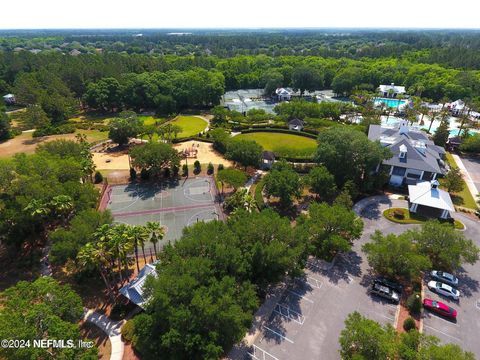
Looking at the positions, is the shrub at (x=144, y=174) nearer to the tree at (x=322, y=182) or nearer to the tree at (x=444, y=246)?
the tree at (x=322, y=182)

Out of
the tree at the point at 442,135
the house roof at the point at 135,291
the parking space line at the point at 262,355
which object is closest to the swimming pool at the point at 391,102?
the tree at the point at 442,135

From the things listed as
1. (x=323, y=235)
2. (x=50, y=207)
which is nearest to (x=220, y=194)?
(x=323, y=235)

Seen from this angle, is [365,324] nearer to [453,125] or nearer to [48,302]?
[48,302]

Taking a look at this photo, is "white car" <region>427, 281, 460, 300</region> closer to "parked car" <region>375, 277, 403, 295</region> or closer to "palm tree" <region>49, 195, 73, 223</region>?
"parked car" <region>375, 277, 403, 295</region>

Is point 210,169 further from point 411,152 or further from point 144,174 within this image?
point 411,152

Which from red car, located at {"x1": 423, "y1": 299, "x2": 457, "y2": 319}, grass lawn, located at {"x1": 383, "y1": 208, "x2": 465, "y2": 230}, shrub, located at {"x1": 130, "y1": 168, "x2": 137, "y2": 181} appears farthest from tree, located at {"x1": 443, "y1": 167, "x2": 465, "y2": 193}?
shrub, located at {"x1": 130, "y1": 168, "x2": 137, "y2": 181}
